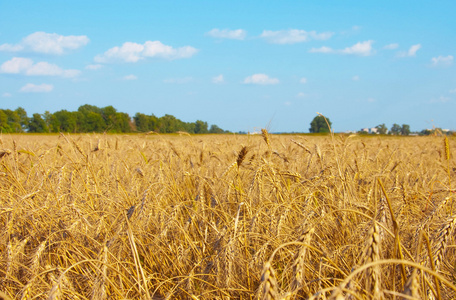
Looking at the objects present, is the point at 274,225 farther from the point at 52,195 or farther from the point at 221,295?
the point at 52,195

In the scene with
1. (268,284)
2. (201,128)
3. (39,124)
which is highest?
(201,128)

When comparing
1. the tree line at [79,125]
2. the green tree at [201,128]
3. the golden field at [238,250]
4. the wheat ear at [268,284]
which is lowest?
the golden field at [238,250]

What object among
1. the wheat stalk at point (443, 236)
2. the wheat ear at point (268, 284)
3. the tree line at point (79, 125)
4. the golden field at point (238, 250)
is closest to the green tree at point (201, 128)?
the tree line at point (79, 125)

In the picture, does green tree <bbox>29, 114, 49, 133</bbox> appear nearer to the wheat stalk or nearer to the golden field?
the golden field

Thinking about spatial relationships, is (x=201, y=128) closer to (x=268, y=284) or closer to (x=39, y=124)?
(x=39, y=124)

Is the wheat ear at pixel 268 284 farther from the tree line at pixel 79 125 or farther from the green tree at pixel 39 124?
→ the green tree at pixel 39 124

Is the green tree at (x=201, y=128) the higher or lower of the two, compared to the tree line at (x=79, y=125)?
higher

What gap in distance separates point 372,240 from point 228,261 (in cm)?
74

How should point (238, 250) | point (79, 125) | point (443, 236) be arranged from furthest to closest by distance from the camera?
point (79, 125) → point (238, 250) → point (443, 236)

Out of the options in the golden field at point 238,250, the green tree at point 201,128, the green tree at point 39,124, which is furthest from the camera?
the green tree at point 201,128

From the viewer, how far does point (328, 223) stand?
2070 millimetres

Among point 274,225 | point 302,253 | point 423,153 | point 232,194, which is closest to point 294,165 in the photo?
point 232,194

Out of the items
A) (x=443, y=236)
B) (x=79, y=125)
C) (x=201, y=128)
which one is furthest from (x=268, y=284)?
(x=201, y=128)

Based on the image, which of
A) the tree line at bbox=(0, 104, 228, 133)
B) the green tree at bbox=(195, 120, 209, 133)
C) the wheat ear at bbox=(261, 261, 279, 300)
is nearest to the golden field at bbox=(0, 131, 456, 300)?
the wheat ear at bbox=(261, 261, 279, 300)
